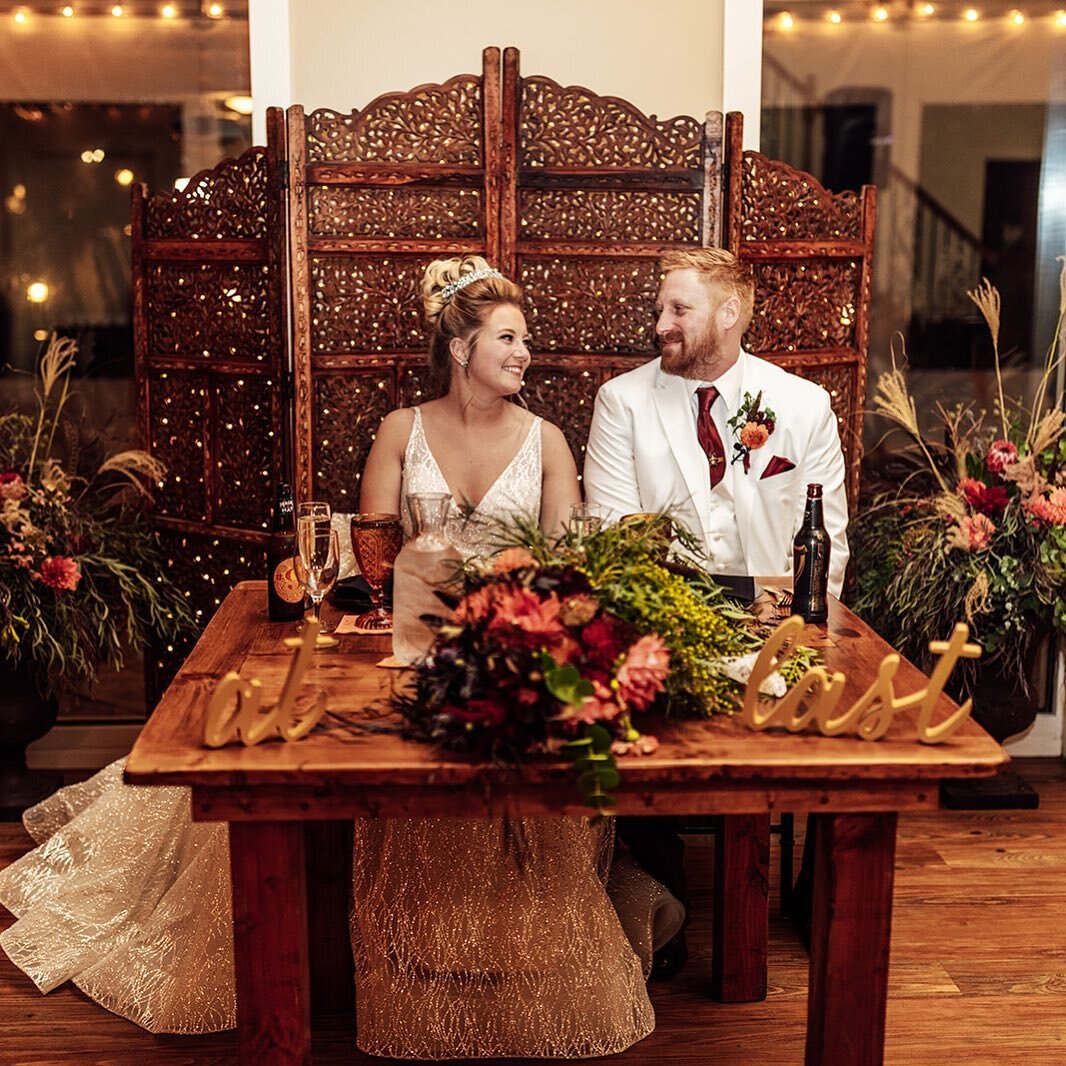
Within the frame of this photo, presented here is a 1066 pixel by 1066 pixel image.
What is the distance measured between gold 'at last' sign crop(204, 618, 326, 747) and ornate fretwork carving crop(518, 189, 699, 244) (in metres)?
2.11

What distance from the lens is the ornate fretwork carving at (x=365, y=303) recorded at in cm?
360

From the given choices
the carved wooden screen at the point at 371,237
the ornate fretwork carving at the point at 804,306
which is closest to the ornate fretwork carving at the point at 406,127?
the carved wooden screen at the point at 371,237

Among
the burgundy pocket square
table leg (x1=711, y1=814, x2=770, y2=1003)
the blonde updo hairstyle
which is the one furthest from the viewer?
the burgundy pocket square

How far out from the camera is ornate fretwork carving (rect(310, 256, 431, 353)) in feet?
11.8

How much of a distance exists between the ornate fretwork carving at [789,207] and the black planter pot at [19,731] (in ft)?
7.95

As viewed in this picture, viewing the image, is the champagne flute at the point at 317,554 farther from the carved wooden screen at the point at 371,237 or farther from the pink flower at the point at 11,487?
the pink flower at the point at 11,487

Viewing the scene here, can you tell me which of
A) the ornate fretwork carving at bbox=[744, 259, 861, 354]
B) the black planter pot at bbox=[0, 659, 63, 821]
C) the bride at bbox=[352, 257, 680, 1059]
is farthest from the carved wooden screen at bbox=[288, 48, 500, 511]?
the bride at bbox=[352, 257, 680, 1059]

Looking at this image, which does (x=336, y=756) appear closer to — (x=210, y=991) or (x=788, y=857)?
(x=210, y=991)

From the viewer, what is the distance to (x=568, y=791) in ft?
5.63

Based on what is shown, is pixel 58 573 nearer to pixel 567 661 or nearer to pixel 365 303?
pixel 365 303

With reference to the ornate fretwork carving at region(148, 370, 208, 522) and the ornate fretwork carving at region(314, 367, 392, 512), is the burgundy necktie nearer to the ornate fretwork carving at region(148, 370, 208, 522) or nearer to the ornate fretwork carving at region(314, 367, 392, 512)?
the ornate fretwork carving at region(314, 367, 392, 512)


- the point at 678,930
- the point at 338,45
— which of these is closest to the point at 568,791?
the point at 678,930

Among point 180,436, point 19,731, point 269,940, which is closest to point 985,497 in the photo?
point 180,436

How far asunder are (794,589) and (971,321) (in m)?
2.34
